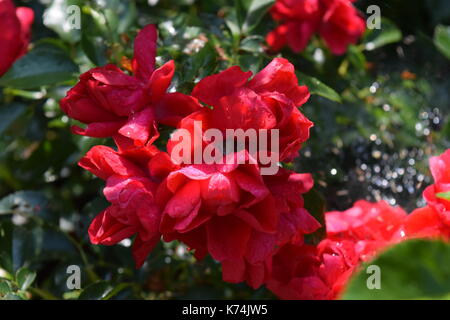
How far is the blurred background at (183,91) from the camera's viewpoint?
72 cm

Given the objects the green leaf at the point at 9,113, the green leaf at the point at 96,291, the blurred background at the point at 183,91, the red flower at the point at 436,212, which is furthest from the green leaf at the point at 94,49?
the red flower at the point at 436,212

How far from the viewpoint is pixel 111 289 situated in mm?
664

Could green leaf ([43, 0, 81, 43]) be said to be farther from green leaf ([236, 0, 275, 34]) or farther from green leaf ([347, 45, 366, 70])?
green leaf ([347, 45, 366, 70])

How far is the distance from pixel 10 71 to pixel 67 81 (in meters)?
0.07

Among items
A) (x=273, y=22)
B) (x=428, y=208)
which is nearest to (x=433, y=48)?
(x=273, y=22)

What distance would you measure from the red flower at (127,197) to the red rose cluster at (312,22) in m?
0.38

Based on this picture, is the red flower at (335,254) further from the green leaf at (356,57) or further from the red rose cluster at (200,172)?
the green leaf at (356,57)

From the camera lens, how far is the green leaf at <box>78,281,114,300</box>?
0.63 m

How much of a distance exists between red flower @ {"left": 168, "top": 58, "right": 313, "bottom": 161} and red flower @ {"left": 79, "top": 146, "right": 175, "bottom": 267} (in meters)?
0.03

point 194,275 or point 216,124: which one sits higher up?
point 216,124

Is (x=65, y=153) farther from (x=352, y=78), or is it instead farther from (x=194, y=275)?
(x=352, y=78)

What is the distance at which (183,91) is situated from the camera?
622 mm

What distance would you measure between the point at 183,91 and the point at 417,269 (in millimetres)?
369

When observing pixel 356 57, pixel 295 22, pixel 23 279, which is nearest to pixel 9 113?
pixel 23 279
